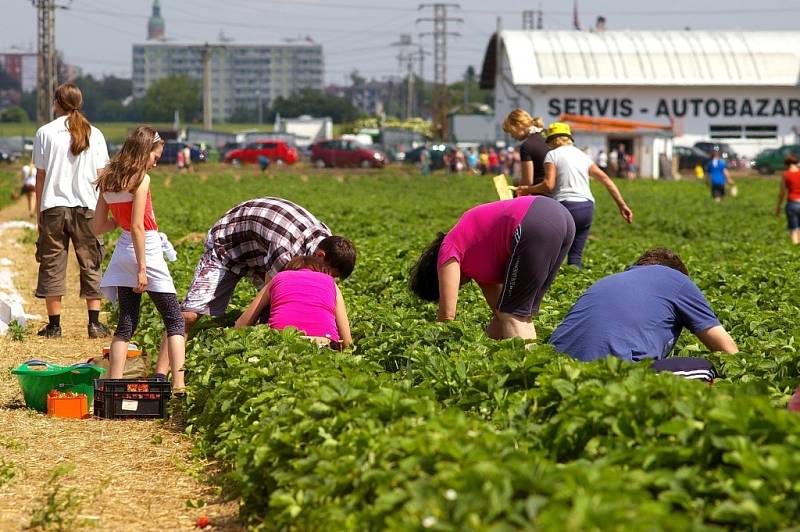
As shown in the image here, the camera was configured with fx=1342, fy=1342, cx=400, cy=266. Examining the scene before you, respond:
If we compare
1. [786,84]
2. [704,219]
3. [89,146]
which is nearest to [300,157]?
[786,84]

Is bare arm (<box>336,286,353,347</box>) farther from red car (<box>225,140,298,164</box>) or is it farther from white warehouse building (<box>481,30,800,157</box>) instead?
white warehouse building (<box>481,30,800,157</box>)

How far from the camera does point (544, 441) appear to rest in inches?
194

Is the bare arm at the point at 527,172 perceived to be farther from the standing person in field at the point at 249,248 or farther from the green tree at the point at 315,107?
the green tree at the point at 315,107

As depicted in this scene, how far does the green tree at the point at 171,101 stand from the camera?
516ft

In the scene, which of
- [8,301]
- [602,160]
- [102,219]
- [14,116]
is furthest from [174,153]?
[14,116]

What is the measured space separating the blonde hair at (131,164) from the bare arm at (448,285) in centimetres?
183

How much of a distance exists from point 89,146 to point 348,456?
5.93 meters

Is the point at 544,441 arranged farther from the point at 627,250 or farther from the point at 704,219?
the point at 704,219

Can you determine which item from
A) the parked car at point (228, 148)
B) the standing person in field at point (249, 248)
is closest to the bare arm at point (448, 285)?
the standing person in field at point (249, 248)

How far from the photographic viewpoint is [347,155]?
60344 millimetres

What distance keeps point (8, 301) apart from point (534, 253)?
5.62 metres

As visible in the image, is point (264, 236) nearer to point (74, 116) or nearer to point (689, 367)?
point (74, 116)

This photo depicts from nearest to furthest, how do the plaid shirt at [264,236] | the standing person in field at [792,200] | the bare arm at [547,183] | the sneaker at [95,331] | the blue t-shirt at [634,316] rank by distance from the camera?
the blue t-shirt at [634,316] < the plaid shirt at [264,236] < the sneaker at [95,331] < the bare arm at [547,183] < the standing person in field at [792,200]

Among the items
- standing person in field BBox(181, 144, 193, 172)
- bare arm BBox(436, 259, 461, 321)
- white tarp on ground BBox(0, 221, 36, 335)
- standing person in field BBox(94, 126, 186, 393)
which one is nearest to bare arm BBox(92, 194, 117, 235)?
standing person in field BBox(94, 126, 186, 393)
